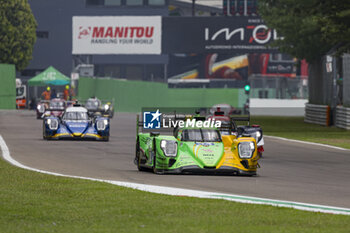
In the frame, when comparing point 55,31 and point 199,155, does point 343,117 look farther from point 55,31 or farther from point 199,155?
point 55,31

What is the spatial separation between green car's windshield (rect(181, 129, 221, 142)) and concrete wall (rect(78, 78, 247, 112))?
5560 centimetres

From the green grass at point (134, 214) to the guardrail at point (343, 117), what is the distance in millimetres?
28388

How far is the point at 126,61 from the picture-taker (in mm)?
88688

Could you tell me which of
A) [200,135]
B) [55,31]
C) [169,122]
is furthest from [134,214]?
[55,31]

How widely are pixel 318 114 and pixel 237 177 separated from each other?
1282 inches

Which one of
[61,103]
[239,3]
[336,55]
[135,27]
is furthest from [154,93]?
[336,55]

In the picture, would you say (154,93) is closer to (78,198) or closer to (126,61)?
(126,61)

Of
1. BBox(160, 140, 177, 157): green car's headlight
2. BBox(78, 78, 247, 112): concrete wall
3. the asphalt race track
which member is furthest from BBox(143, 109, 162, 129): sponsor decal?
BBox(78, 78, 247, 112): concrete wall

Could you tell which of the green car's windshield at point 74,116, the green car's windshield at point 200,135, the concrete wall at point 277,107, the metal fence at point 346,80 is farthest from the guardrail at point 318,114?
the green car's windshield at point 200,135

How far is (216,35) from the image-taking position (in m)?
79.1

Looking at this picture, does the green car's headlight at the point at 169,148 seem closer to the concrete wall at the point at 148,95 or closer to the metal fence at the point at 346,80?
the metal fence at the point at 346,80

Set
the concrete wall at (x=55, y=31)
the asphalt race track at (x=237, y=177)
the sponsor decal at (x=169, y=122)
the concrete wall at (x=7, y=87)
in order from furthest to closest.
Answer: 1. the concrete wall at (x=55, y=31)
2. the concrete wall at (x=7, y=87)
3. the sponsor decal at (x=169, y=122)
4. the asphalt race track at (x=237, y=177)

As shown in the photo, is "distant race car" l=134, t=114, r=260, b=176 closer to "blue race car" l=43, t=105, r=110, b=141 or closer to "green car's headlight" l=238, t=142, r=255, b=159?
"green car's headlight" l=238, t=142, r=255, b=159

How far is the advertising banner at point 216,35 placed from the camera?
257 feet
